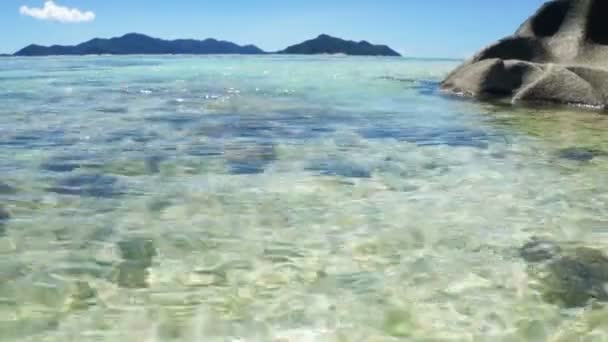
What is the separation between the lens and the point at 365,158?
342 inches

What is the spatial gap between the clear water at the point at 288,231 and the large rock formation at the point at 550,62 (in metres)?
5.34

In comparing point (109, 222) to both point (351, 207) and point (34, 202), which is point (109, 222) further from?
point (351, 207)

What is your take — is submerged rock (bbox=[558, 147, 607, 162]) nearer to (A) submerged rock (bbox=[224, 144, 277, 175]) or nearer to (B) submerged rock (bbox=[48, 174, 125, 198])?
(A) submerged rock (bbox=[224, 144, 277, 175])

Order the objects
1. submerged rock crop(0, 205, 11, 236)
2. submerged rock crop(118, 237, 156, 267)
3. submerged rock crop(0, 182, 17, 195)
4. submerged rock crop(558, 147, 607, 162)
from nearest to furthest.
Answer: submerged rock crop(118, 237, 156, 267) → submerged rock crop(0, 205, 11, 236) → submerged rock crop(0, 182, 17, 195) → submerged rock crop(558, 147, 607, 162)

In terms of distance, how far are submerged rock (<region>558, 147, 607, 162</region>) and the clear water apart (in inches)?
5.5

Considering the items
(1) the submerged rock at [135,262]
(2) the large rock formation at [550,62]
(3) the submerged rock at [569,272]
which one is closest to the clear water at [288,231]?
(1) the submerged rock at [135,262]

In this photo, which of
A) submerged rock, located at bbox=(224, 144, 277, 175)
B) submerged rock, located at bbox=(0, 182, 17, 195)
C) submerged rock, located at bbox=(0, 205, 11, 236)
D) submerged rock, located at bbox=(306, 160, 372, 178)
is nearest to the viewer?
submerged rock, located at bbox=(0, 205, 11, 236)

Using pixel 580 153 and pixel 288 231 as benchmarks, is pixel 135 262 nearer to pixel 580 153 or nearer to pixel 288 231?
pixel 288 231

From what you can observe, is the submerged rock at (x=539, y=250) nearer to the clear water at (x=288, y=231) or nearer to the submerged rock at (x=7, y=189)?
the clear water at (x=288, y=231)

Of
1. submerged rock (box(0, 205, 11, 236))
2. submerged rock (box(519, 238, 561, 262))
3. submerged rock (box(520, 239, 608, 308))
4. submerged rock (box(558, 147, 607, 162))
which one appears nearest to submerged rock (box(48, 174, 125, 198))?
submerged rock (box(0, 205, 11, 236))

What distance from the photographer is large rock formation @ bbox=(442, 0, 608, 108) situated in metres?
15.8

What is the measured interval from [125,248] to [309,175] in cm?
312

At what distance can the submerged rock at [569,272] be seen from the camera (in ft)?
13.5

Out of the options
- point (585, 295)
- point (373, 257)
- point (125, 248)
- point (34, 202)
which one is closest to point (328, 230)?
point (373, 257)
